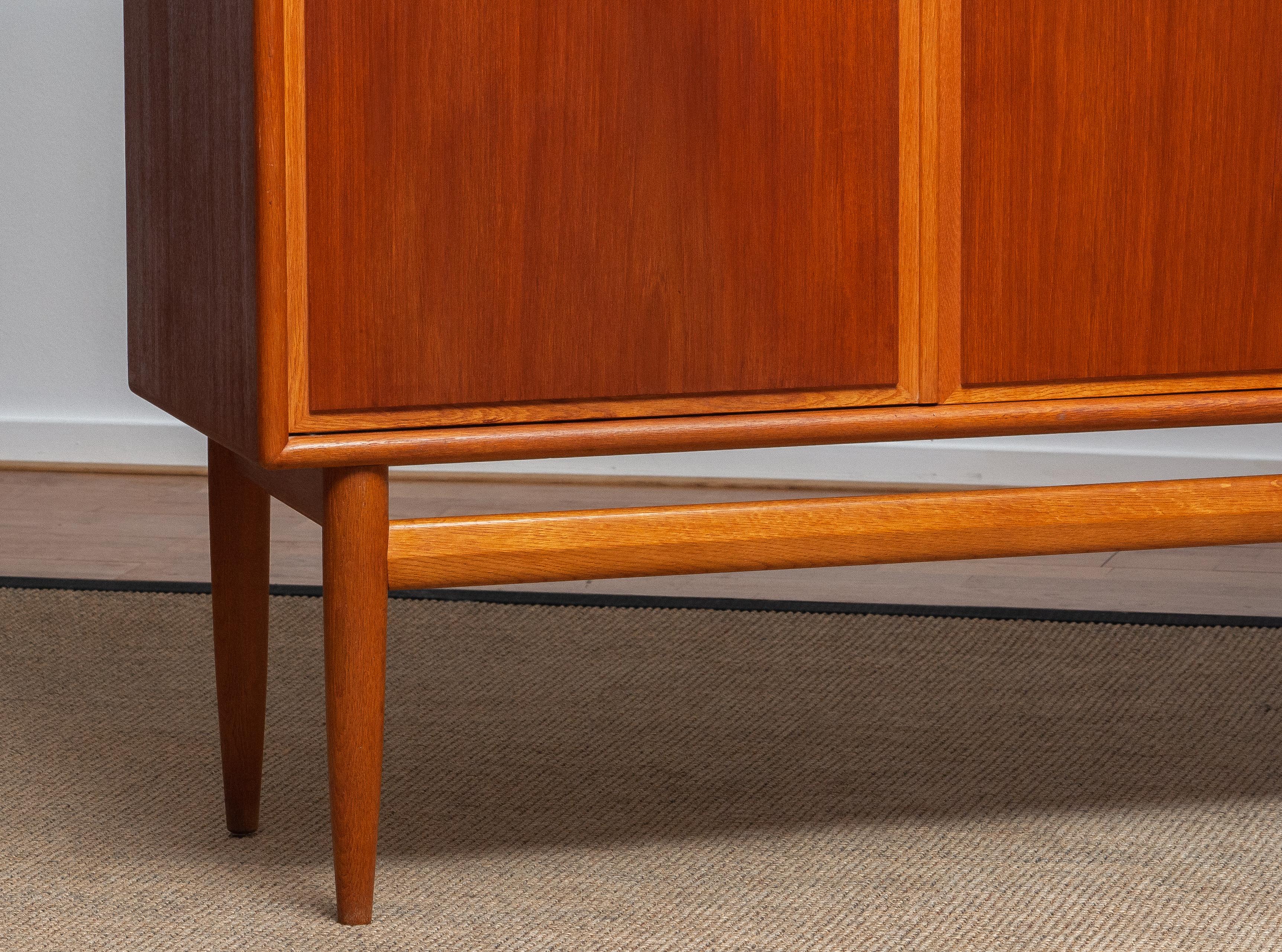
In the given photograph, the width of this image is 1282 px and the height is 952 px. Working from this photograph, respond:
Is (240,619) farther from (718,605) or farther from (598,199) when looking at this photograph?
(718,605)

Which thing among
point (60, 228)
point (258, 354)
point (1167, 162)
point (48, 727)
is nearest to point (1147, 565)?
point (1167, 162)

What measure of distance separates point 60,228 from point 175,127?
73.1 inches

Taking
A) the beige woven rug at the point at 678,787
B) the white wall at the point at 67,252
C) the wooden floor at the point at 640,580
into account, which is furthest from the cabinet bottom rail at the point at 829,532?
the white wall at the point at 67,252

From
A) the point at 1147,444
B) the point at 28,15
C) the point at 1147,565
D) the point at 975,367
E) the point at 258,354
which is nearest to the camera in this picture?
the point at 258,354

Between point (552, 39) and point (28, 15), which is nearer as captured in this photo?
point (552, 39)

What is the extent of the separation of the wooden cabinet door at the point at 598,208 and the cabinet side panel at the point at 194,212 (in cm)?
4

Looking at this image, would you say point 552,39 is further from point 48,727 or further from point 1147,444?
point 1147,444

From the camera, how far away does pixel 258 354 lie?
2.66 feet

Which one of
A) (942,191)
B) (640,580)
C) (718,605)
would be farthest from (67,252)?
(942,191)

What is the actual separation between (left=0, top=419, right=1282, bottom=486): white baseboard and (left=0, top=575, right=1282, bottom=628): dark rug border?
0.70 metres

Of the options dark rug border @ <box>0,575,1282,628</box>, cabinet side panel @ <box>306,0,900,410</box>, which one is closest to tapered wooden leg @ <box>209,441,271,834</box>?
cabinet side panel @ <box>306,0,900,410</box>

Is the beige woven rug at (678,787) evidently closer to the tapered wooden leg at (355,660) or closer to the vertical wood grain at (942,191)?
the tapered wooden leg at (355,660)

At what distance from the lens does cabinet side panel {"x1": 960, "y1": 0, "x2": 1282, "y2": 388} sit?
898 millimetres

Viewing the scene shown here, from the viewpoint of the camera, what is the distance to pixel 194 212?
0.94 meters
